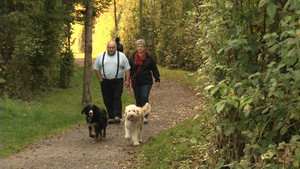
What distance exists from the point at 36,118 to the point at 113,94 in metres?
2.54

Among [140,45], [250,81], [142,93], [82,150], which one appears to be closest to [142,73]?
[142,93]

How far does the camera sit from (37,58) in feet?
56.4

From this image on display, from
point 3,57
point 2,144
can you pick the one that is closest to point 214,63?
point 2,144

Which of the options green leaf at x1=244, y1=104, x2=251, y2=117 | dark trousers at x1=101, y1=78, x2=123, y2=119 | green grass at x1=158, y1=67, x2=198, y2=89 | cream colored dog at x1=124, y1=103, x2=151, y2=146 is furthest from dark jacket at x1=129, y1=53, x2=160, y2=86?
green grass at x1=158, y1=67, x2=198, y2=89

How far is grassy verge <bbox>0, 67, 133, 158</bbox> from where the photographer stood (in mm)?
10516

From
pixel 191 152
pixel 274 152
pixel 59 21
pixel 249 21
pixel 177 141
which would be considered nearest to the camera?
pixel 274 152

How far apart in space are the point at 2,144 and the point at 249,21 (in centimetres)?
718

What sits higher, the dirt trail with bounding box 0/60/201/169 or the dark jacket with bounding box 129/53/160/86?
the dark jacket with bounding box 129/53/160/86

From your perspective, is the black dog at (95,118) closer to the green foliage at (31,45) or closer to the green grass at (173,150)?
the green grass at (173,150)

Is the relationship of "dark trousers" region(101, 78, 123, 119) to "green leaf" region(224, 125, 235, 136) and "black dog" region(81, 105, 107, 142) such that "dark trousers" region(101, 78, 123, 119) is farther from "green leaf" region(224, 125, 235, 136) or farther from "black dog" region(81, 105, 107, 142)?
"green leaf" region(224, 125, 235, 136)

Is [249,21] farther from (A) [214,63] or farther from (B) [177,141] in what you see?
(B) [177,141]

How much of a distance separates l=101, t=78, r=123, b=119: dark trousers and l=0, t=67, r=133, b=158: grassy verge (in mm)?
1462

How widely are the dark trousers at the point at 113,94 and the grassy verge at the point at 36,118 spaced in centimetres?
146

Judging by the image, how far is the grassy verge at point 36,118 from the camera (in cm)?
1052
